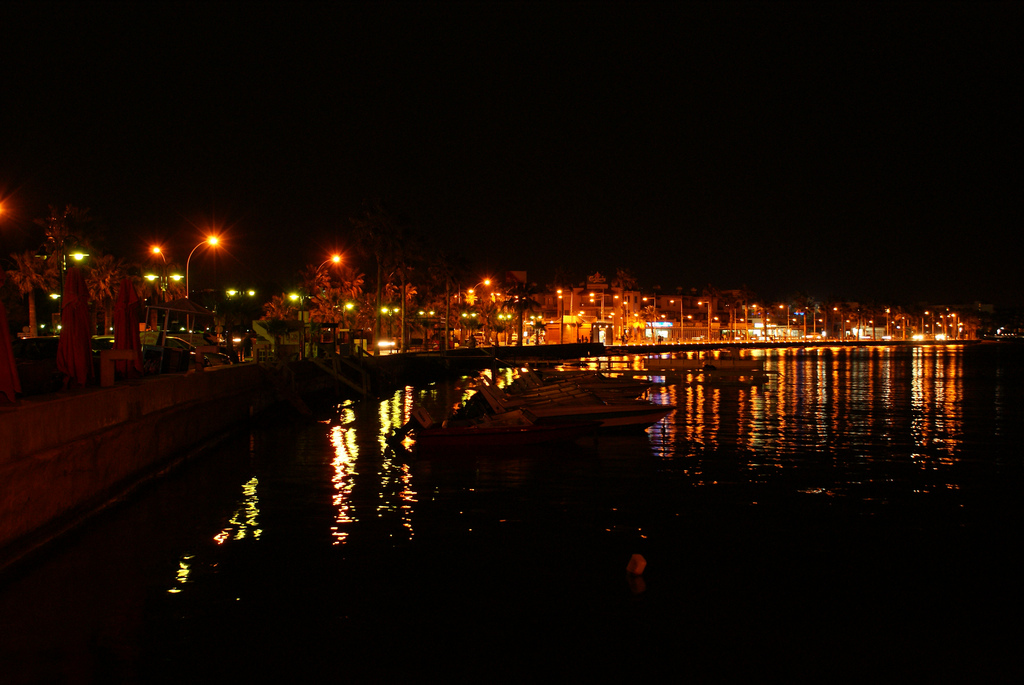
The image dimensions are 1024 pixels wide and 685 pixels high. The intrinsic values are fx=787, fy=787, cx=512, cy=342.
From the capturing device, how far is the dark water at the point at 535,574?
871cm

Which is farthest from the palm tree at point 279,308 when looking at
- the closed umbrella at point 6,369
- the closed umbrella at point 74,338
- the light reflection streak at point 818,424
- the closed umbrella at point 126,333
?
the closed umbrella at point 6,369

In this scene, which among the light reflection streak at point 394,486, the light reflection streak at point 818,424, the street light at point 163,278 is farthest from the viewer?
the street light at point 163,278

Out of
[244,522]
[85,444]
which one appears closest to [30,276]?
[85,444]

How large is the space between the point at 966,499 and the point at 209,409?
19.9m

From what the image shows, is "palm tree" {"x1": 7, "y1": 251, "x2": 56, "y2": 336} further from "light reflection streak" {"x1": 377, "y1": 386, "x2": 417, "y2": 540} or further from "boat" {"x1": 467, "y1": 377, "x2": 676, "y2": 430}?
"boat" {"x1": 467, "y1": 377, "x2": 676, "y2": 430}

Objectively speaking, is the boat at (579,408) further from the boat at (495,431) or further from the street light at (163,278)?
the street light at (163,278)

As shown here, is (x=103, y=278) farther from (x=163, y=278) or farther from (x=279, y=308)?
(x=279, y=308)

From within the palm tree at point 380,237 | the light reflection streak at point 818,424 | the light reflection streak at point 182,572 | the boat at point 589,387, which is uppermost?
the palm tree at point 380,237

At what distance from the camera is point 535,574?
452 inches

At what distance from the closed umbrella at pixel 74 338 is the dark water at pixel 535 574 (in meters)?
2.89

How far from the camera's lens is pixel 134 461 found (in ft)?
54.9

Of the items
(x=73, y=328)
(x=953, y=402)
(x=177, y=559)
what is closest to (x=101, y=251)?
(x=73, y=328)

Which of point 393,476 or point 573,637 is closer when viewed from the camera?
point 573,637

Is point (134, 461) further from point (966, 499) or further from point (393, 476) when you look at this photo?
point (966, 499)
